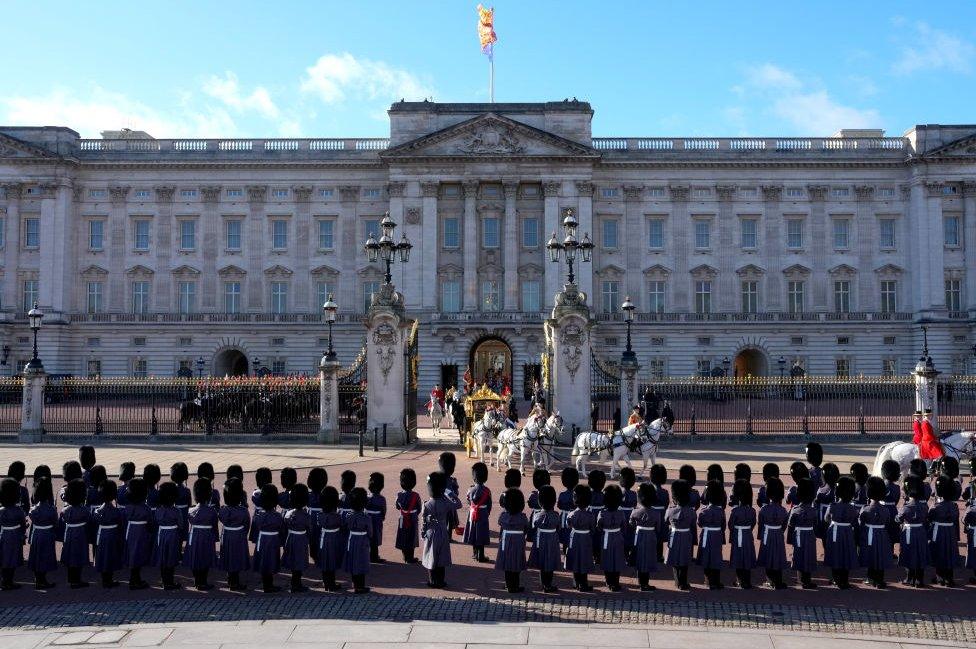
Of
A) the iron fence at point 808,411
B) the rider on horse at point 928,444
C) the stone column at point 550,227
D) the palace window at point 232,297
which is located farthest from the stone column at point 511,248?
the rider on horse at point 928,444

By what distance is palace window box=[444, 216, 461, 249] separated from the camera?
5250cm

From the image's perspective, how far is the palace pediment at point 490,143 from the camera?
51.3 metres

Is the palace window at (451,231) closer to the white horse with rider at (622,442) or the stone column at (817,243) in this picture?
the stone column at (817,243)

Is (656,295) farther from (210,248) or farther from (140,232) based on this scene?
(140,232)

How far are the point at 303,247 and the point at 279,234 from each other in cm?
199

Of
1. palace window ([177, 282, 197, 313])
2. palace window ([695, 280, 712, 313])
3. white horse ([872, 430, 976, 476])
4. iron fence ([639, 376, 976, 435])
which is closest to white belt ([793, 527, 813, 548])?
white horse ([872, 430, 976, 476])

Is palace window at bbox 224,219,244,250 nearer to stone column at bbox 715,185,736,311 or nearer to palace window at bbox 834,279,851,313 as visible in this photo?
stone column at bbox 715,185,736,311

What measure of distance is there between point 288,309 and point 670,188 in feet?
90.6

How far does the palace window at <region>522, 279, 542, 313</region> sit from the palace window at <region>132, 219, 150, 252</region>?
1039 inches

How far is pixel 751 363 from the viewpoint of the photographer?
5456cm

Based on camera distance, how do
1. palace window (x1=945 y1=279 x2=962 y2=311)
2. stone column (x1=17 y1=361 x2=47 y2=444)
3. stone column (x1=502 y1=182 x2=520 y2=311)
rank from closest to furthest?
stone column (x1=17 y1=361 x2=47 y2=444) < stone column (x1=502 y1=182 x2=520 y2=311) < palace window (x1=945 y1=279 x2=962 y2=311)

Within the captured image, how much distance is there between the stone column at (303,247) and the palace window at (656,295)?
22692 mm

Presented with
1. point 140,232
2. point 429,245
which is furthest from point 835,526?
point 140,232

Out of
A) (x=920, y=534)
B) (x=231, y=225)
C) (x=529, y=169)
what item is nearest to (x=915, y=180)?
(x=529, y=169)
